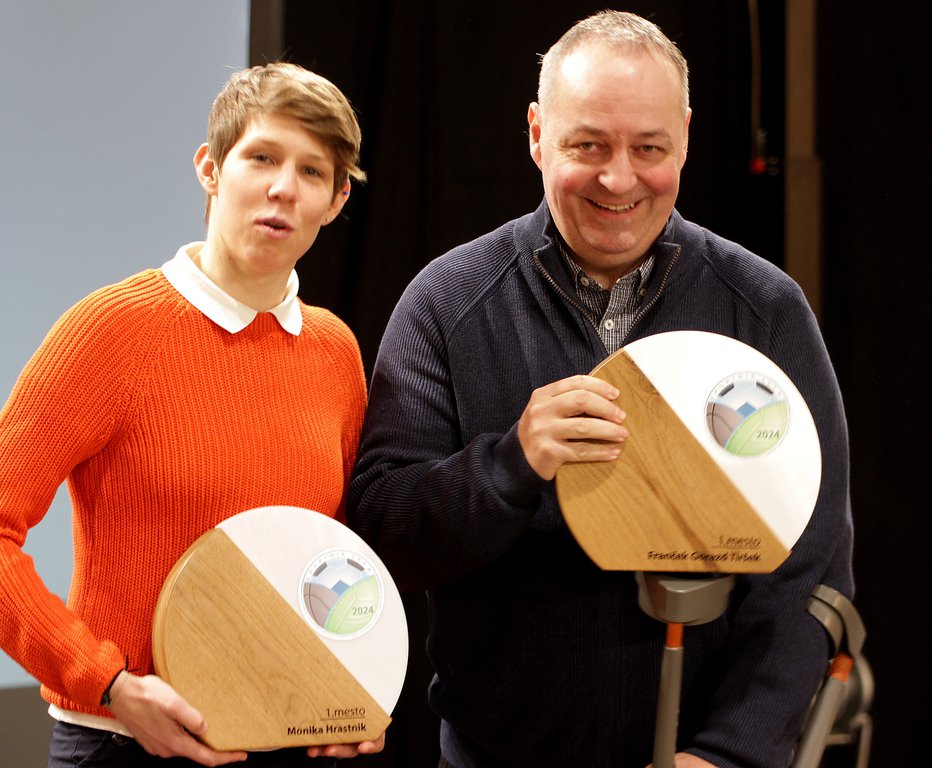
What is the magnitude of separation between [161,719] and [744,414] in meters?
0.69

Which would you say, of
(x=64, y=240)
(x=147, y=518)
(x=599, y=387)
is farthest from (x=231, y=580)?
(x=64, y=240)

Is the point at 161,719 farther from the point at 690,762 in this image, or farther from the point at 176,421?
the point at 690,762

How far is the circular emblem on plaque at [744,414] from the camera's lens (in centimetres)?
118

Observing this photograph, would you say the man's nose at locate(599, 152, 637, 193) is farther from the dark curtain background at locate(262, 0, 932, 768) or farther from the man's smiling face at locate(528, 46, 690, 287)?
the dark curtain background at locate(262, 0, 932, 768)

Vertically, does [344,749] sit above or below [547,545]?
below

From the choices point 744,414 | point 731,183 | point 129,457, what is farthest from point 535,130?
point 731,183

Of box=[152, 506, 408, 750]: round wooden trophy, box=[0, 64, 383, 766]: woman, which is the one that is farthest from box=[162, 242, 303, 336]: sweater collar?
box=[152, 506, 408, 750]: round wooden trophy

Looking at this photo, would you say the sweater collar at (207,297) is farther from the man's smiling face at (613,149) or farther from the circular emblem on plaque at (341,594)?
the man's smiling face at (613,149)

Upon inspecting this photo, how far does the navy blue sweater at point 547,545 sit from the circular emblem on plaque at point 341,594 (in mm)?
128

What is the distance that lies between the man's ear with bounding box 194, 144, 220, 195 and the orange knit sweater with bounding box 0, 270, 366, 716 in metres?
0.14

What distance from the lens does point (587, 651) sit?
4.46 ft

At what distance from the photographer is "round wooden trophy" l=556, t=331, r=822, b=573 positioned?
118 cm

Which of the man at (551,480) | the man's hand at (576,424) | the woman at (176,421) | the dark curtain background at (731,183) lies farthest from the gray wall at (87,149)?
the man's hand at (576,424)

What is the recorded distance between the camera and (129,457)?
3.99 feet
